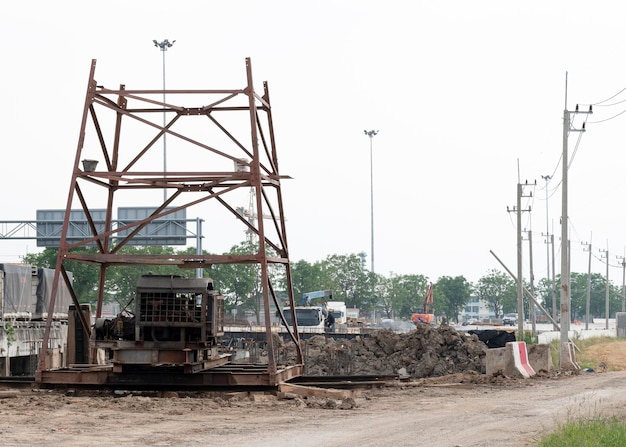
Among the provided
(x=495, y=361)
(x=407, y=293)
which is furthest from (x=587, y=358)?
(x=407, y=293)

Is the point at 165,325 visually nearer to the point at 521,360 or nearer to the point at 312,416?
the point at 312,416

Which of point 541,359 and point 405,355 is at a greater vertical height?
point 541,359

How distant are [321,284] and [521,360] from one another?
92816mm

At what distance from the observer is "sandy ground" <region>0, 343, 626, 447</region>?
14727mm

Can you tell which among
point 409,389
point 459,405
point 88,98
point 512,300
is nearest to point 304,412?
point 459,405

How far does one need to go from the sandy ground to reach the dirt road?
2 centimetres

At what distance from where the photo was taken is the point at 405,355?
51.0 m

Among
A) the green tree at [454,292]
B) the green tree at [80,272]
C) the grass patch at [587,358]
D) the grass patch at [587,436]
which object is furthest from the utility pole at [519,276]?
the green tree at [454,292]

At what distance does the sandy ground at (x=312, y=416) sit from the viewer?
14.7 m

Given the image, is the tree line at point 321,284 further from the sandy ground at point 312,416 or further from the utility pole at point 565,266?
the sandy ground at point 312,416

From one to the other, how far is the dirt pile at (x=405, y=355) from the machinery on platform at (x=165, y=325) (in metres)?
26.3

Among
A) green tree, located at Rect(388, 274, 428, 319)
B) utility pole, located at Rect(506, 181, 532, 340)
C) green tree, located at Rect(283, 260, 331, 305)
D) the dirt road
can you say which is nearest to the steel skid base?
the dirt road

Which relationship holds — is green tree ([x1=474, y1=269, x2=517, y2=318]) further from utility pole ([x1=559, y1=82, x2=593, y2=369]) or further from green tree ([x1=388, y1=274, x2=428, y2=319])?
utility pole ([x1=559, y1=82, x2=593, y2=369])

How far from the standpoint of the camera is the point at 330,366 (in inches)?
2071
